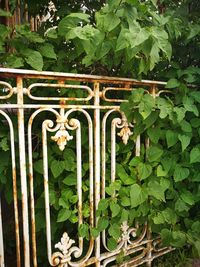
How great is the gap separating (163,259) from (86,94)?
66.9 inches

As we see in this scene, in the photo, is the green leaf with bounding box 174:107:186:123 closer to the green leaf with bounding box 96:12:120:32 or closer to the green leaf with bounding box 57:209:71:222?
the green leaf with bounding box 96:12:120:32

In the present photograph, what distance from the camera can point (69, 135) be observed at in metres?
1.88

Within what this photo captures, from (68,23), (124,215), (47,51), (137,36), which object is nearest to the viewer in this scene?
(137,36)

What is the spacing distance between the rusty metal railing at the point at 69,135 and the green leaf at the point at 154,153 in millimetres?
97

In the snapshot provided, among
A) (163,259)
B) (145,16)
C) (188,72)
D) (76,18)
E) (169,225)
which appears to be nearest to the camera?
(76,18)

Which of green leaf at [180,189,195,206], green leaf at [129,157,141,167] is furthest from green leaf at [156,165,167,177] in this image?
green leaf at [180,189,195,206]

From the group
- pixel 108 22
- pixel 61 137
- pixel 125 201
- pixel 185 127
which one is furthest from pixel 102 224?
pixel 108 22

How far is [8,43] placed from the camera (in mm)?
1757

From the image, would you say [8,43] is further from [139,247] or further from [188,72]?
[139,247]

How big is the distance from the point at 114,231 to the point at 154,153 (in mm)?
663

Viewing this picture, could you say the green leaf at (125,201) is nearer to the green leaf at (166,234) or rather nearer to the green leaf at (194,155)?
the green leaf at (166,234)

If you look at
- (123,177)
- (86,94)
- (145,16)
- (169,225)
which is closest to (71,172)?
(123,177)

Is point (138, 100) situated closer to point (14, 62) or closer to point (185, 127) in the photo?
point (185, 127)

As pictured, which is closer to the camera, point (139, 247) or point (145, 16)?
point (145, 16)
